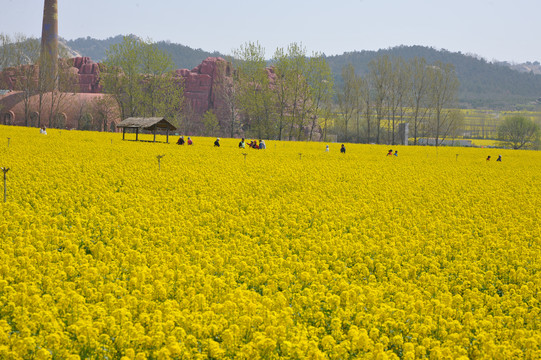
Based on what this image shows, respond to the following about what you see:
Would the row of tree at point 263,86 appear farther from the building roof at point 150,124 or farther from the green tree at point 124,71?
the building roof at point 150,124

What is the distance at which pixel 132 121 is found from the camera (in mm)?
52656

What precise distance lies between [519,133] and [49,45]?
10453 cm

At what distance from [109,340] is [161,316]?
0.86 meters

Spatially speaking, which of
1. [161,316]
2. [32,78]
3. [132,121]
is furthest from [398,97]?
[161,316]

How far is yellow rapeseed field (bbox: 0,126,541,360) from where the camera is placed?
268 inches

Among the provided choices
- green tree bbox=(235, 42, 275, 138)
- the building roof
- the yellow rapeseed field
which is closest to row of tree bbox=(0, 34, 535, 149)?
green tree bbox=(235, 42, 275, 138)

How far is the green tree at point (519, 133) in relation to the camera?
4336 inches

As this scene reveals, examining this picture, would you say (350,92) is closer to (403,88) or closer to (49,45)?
(403,88)

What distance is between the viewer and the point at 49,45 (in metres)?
86.1

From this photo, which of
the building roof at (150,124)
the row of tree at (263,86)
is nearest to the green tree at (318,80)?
the row of tree at (263,86)

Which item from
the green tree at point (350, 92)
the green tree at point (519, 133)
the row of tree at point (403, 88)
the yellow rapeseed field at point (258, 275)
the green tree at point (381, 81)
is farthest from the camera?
the green tree at point (519, 133)

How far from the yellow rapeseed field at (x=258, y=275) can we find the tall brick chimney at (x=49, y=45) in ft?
226

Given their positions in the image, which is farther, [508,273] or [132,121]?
[132,121]

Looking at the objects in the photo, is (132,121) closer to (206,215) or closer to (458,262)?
(206,215)
